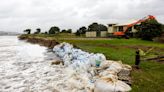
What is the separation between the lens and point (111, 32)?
160 feet

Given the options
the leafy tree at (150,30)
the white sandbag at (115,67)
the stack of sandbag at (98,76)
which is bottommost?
the stack of sandbag at (98,76)

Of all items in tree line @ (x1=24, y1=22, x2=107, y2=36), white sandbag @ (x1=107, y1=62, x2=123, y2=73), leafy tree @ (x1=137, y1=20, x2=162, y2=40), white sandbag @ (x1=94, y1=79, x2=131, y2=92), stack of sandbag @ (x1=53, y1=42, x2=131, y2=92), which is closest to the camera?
white sandbag @ (x1=94, y1=79, x2=131, y2=92)

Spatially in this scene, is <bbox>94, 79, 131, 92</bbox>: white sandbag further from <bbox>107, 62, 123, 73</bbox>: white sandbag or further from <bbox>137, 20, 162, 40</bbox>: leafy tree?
<bbox>137, 20, 162, 40</bbox>: leafy tree

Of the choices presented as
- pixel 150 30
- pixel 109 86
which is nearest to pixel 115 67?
pixel 109 86

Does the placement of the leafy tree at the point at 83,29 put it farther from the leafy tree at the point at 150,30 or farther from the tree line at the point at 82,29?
the leafy tree at the point at 150,30

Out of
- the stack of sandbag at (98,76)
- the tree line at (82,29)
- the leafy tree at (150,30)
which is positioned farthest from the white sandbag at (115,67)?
the tree line at (82,29)

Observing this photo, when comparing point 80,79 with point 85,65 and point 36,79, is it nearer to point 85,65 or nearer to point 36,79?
point 85,65

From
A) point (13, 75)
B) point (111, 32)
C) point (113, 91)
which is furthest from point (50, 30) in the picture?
point (113, 91)

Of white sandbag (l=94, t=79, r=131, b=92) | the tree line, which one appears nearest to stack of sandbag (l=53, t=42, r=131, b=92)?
white sandbag (l=94, t=79, r=131, b=92)

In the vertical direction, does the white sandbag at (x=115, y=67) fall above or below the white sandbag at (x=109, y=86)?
above

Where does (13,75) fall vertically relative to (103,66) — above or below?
below

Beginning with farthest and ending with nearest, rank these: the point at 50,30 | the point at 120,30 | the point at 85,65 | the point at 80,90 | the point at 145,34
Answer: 1. the point at 50,30
2. the point at 120,30
3. the point at 145,34
4. the point at 85,65
5. the point at 80,90

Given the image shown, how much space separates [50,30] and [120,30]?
30.5m

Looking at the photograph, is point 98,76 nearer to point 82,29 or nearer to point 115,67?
point 115,67
